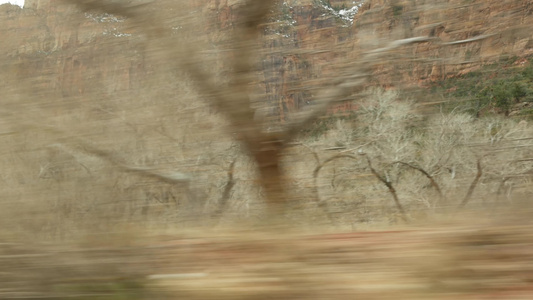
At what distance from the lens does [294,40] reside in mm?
6105

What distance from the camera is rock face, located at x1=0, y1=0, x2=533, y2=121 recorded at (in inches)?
208

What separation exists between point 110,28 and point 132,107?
0.95m

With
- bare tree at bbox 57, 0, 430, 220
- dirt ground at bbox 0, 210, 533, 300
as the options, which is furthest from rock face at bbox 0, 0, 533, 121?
dirt ground at bbox 0, 210, 533, 300

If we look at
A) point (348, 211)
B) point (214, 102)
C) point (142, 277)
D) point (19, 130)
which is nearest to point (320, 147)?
point (348, 211)

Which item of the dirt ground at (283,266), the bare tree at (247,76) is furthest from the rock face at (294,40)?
the dirt ground at (283,266)

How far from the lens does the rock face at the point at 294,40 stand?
17.4 ft

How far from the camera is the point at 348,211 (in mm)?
7141

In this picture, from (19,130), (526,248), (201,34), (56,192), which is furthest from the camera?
(201,34)

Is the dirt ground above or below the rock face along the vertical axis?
below

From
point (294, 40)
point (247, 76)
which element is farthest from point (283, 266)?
point (294, 40)

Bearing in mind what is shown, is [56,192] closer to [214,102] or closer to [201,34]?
[214,102]

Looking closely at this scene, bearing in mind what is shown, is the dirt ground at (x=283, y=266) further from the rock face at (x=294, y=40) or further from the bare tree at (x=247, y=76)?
the rock face at (x=294, y=40)

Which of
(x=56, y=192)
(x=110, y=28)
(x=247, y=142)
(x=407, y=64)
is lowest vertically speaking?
(x=56, y=192)

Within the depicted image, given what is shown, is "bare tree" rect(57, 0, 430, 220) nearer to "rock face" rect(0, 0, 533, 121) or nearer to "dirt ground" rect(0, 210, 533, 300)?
"rock face" rect(0, 0, 533, 121)
